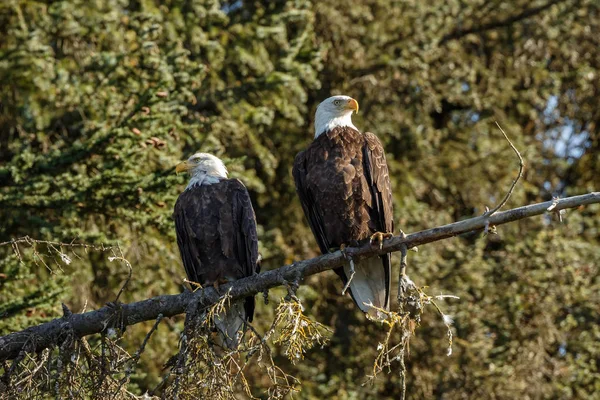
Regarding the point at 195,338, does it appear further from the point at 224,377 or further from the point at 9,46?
the point at 9,46

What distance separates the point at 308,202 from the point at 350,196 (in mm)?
382

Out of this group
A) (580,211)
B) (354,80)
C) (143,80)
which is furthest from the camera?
(580,211)

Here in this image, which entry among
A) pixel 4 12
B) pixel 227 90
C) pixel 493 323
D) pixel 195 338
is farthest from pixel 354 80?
pixel 195 338

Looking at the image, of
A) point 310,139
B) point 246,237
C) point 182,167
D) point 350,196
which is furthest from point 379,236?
point 310,139

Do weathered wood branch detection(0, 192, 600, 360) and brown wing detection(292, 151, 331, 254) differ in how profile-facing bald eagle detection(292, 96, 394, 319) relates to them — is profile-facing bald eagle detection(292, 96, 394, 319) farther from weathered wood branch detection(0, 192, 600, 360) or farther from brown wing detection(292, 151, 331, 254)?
weathered wood branch detection(0, 192, 600, 360)

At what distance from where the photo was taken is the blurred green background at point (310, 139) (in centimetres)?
703

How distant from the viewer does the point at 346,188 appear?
6074mm

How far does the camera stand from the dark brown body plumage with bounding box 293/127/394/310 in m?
6.09

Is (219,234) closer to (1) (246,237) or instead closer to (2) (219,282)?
(1) (246,237)

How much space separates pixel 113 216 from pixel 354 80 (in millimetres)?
3985

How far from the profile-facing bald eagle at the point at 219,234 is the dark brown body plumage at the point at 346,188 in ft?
1.52

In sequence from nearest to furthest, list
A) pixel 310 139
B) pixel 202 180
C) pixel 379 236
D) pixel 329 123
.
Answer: pixel 379 236
pixel 329 123
pixel 202 180
pixel 310 139

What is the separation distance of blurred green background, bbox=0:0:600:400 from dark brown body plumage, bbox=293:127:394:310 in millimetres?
1227

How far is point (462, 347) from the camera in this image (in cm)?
960
